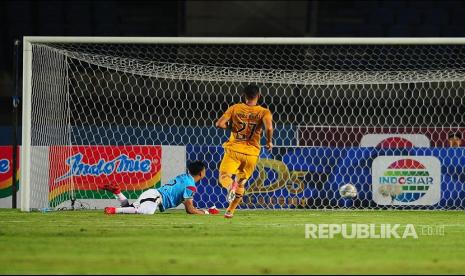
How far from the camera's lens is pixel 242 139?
9.55 m

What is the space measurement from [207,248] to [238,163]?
3.16 metres

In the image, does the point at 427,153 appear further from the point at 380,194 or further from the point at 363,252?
the point at 363,252

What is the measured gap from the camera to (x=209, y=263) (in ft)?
18.4

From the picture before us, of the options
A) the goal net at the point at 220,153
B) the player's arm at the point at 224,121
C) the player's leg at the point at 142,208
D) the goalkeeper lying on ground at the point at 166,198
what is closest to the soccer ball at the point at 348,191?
the goal net at the point at 220,153

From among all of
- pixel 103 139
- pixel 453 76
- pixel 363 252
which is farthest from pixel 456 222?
pixel 103 139

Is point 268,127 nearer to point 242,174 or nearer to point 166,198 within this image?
point 242,174

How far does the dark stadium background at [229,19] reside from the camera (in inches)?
746

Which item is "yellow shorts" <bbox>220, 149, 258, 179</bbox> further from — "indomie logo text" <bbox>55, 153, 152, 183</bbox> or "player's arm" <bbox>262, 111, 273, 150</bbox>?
"indomie logo text" <bbox>55, 153, 152, 183</bbox>

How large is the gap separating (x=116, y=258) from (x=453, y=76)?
8926 mm

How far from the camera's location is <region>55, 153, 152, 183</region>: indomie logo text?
39.3 feet

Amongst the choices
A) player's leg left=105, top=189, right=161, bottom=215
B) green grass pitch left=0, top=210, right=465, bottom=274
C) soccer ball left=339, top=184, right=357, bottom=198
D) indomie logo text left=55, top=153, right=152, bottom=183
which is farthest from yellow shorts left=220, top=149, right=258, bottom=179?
soccer ball left=339, top=184, right=357, bottom=198

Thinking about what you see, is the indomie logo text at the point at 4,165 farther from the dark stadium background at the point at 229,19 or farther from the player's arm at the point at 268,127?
the dark stadium background at the point at 229,19

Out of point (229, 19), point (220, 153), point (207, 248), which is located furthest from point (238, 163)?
point (229, 19)

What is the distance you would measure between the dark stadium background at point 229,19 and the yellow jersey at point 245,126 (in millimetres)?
9471
